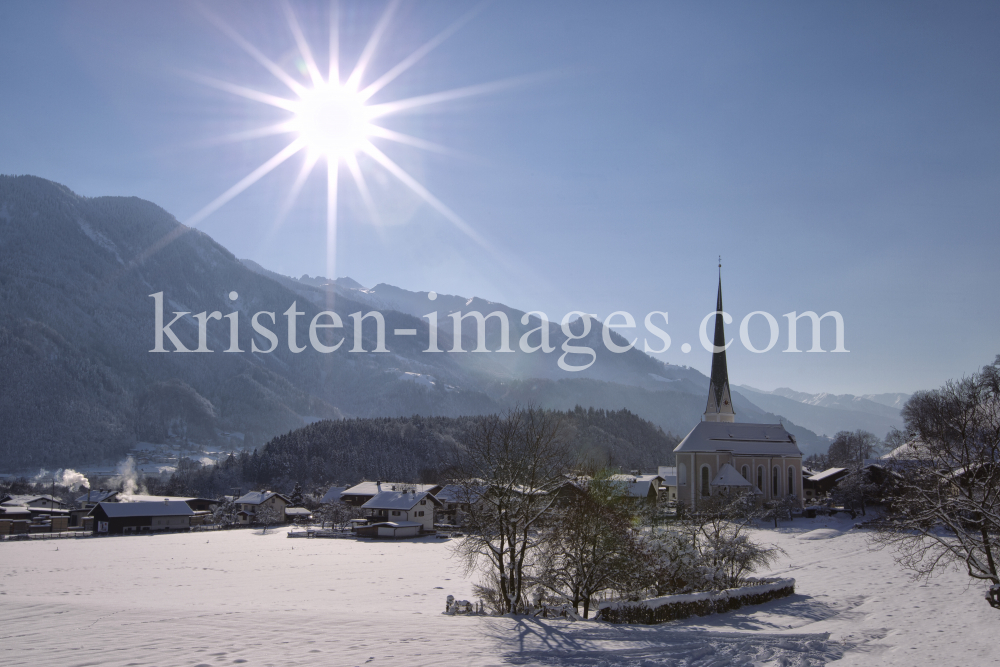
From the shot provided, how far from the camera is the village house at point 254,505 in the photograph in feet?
276

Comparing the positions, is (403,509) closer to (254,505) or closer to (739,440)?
(254,505)

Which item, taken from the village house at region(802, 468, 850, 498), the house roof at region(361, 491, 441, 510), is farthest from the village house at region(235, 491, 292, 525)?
the village house at region(802, 468, 850, 498)

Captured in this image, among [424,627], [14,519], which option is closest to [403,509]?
[14,519]

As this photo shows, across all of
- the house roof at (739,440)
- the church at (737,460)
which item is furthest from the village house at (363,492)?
the house roof at (739,440)

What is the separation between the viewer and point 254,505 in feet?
281

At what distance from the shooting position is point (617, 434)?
16362cm

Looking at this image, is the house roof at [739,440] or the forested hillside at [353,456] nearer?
the house roof at [739,440]

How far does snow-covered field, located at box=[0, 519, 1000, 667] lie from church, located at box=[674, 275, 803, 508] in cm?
3411

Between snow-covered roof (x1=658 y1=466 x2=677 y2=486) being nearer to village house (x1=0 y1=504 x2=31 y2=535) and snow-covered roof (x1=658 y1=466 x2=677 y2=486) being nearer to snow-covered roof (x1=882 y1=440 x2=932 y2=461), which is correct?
snow-covered roof (x1=882 y1=440 x2=932 y2=461)

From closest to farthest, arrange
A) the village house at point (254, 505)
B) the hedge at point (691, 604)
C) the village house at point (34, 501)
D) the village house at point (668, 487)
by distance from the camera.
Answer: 1. the hedge at point (691, 604)
2. the village house at point (668, 487)
3. the village house at point (254, 505)
4. the village house at point (34, 501)

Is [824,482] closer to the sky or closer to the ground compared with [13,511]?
closer to the sky

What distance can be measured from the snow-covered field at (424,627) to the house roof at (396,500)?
3683 cm

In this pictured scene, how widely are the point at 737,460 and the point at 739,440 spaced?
264 centimetres

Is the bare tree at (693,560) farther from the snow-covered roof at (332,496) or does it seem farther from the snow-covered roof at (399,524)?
the snow-covered roof at (332,496)
